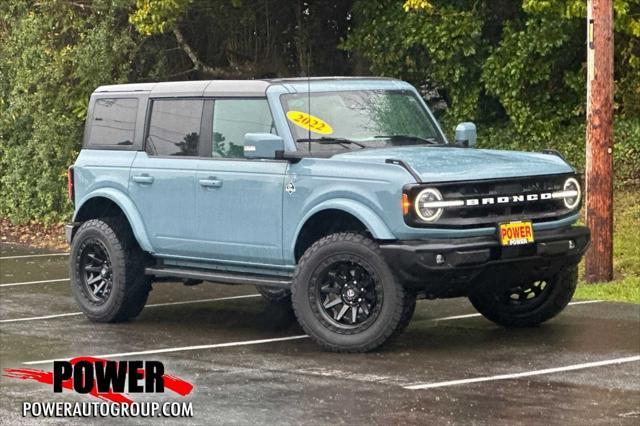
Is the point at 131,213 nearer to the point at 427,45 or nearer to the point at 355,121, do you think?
the point at 355,121

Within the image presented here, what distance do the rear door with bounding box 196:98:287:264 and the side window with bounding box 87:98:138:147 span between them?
39.8 inches

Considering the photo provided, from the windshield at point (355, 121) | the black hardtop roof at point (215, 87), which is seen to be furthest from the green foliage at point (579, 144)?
the black hardtop roof at point (215, 87)

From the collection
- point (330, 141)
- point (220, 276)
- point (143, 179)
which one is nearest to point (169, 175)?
point (143, 179)

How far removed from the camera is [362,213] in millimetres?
11266

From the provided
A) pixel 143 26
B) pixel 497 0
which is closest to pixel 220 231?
pixel 143 26

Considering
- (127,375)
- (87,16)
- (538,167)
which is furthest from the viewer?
(87,16)

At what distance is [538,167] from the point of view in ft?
38.4

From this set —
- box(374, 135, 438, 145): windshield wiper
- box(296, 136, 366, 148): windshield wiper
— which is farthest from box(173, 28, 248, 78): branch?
box(296, 136, 366, 148): windshield wiper

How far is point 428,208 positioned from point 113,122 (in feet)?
12.3

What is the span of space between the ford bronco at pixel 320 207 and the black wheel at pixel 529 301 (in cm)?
1

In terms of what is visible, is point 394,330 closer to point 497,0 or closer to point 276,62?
point 497,0

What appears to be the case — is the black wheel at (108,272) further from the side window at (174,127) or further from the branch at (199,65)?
the branch at (199,65)

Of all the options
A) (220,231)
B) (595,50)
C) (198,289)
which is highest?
(595,50)

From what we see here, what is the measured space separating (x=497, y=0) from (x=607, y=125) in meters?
7.58
